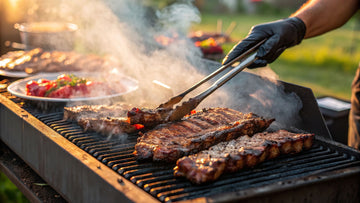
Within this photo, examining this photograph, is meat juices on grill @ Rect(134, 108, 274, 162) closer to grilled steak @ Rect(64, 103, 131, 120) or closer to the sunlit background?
grilled steak @ Rect(64, 103, 131, 120)

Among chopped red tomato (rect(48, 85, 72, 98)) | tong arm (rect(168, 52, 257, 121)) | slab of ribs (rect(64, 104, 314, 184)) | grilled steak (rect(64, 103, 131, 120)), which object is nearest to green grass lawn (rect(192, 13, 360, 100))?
chopped red tomato (rect(48, 85, 72, 98))

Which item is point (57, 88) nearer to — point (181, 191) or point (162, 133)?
point (162, 133)

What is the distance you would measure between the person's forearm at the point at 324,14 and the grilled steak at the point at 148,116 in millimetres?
1810

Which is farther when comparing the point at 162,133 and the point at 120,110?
the point at 120,110

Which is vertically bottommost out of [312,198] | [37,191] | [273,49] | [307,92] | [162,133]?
[37,191]

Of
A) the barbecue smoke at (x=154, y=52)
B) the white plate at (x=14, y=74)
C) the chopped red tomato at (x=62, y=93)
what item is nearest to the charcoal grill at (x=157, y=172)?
the barbecue smoke at (x=154, y=52)

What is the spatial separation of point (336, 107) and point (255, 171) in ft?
10.5

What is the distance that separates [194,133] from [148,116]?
0.40 metres

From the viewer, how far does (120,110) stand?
349 centimetres

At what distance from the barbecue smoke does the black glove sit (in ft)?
0.82

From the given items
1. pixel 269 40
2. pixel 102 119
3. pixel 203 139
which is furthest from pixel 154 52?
pixel 203 139

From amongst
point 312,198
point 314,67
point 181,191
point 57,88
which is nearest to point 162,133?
point 181,191

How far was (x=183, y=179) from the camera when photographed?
7.61ft

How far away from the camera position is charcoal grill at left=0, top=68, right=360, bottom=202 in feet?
6.83
